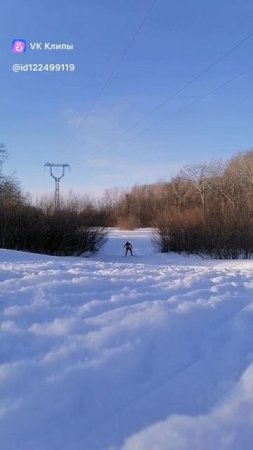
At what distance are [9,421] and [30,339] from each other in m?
1.08

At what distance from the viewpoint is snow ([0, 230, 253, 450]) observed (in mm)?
2902

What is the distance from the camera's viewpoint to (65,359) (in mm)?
3717

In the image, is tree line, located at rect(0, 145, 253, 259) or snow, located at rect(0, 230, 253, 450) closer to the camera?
snow, located at rect(0, 230, 253, 450)

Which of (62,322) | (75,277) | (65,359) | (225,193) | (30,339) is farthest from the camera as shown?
(225,193)

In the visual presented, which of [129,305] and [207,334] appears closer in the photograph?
[207,334]

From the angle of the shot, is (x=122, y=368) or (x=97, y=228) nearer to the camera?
(x=122, y=368)

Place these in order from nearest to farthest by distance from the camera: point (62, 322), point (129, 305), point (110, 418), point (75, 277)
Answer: point (110, 418) → point (62, 322) → point (129, 305) → point (75, 277)

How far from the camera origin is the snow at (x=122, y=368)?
2902mm

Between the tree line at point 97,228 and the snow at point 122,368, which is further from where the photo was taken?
the tree line at point 97,228

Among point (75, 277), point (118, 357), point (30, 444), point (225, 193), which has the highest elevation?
point (225, 193)

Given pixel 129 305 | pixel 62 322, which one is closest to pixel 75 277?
pixel 129 305

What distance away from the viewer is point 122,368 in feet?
12.1

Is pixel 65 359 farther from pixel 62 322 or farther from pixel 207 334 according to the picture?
pixel 207 334

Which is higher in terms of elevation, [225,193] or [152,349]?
[225,193]
